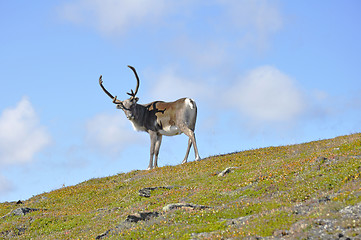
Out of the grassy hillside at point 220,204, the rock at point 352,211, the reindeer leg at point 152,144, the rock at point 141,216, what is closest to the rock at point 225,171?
the grassy hillside at point 220,204

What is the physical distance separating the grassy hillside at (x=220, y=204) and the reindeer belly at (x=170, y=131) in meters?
4.18

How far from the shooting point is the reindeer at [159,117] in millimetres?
37781

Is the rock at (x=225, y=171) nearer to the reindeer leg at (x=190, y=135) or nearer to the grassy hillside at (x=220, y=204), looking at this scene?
the grassy hillside at (x=220, y=204)

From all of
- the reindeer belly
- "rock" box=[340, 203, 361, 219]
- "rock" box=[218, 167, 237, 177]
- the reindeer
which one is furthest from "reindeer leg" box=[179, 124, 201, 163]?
"rock" box=[340, 203, 361, 219]

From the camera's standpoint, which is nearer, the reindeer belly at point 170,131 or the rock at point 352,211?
the rock at point 352,211

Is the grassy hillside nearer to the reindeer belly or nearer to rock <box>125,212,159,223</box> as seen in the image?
rock <box>125,212,159,223</box>

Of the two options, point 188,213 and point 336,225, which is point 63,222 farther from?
point 336,225

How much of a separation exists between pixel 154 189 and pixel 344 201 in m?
13.3

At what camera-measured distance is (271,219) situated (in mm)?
16188

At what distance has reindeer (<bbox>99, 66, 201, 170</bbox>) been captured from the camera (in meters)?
37.8

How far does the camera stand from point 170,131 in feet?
127

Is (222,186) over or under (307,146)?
under

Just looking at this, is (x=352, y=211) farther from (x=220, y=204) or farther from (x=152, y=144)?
(x=152, y=144)

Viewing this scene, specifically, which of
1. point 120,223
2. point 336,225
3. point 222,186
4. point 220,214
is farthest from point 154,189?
point 336,225
